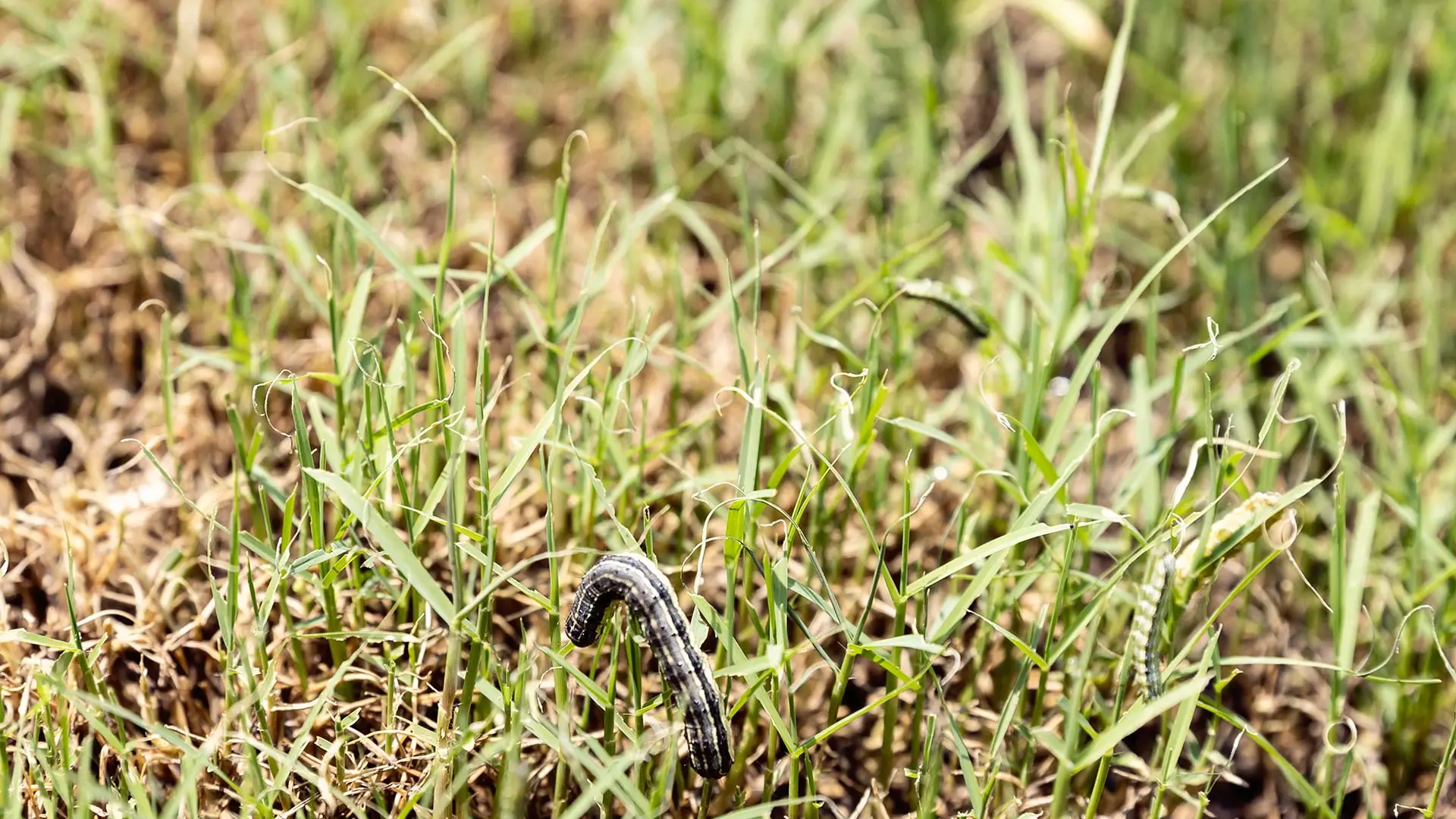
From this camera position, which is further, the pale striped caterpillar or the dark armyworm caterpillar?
the pale striped caterpillar

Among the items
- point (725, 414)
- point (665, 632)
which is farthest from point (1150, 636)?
point (725, 414)

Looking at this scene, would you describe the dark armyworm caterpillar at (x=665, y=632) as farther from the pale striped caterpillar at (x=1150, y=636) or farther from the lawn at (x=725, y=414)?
the pale striped caterpillar at (x=1150, y=636)

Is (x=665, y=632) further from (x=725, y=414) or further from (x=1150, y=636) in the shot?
(x=725, y=414)

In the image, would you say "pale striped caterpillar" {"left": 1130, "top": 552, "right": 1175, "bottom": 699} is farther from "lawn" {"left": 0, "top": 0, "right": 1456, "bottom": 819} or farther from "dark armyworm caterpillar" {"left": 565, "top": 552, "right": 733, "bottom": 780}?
"dark armyworm caterpillar" {"left": 565, "top": 552, "right": 733, "bottom": 780}

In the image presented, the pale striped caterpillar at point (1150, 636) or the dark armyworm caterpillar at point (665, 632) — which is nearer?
the dark armyworm caterpillar at point (665, 632)

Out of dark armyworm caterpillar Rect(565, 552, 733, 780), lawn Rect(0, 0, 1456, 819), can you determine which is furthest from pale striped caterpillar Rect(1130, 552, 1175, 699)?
dark armyworm caterpillar Rect(565, 552, 733, 780)

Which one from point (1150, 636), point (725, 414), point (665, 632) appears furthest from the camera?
point (725, 414)

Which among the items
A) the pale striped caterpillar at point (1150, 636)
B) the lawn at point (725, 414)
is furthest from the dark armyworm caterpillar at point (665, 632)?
the pale striped caterpillar at point (1150, 636)

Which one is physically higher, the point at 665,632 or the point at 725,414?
the point at 665,632
